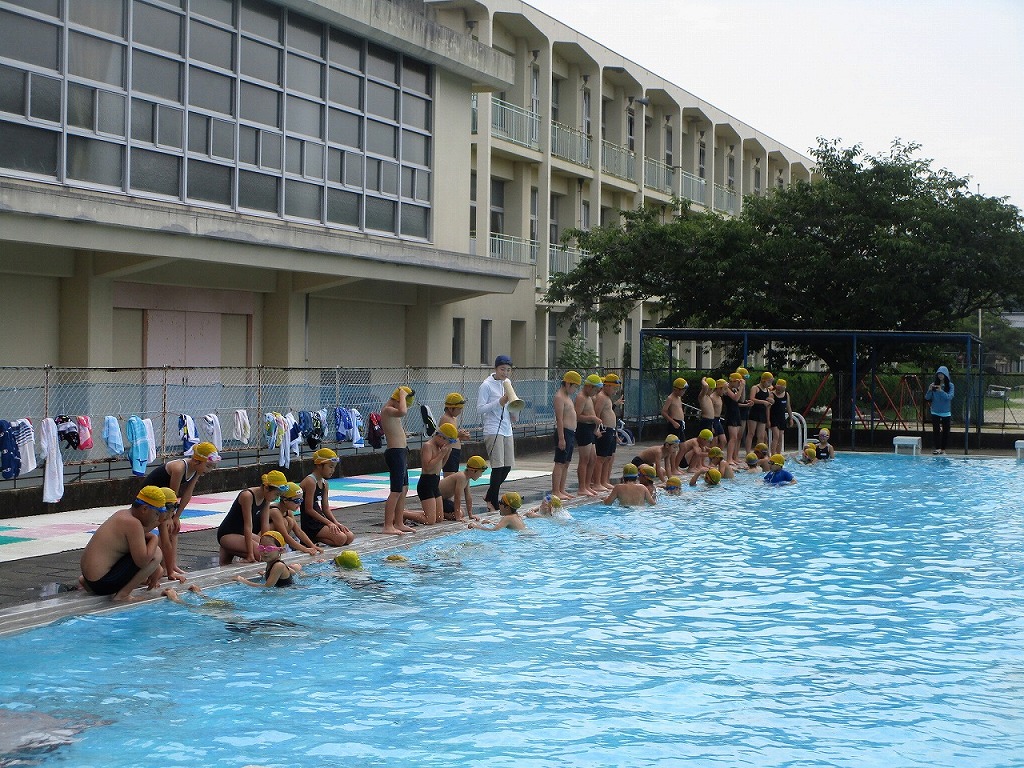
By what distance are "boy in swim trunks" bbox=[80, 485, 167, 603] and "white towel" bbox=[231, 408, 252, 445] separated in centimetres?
821

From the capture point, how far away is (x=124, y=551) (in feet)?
31.2

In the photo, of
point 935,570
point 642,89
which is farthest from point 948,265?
point 935,570

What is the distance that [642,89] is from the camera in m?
43.6

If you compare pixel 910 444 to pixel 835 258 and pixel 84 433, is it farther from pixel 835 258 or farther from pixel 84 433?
pixel 84 433

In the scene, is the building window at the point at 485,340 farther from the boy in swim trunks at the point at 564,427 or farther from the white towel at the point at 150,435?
the white towel at the point at 150,435

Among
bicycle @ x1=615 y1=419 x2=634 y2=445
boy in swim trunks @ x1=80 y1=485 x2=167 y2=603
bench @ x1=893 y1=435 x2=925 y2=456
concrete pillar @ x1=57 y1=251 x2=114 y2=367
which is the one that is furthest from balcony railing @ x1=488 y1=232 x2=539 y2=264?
boy in swim trunks @ x1=80 y1=485 x2=167 y2=603

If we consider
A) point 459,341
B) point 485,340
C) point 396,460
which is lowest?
point 396,460

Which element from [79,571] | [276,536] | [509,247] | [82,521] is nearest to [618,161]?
[509,247]

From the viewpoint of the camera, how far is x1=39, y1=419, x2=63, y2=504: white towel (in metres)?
13.7

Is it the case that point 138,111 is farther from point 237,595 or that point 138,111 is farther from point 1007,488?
point 1007,488

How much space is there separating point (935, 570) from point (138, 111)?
546 inches

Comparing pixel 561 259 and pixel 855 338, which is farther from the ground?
pixel 561 259

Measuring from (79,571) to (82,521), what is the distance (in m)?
3.34

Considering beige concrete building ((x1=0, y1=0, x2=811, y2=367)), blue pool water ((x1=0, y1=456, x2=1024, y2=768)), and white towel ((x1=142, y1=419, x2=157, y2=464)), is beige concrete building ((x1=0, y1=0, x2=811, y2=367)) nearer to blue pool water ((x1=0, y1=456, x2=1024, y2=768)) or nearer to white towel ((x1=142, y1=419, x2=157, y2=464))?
white towel ((x1=142, y1=419, x2=157, y2=464))
